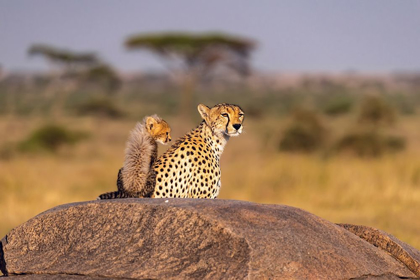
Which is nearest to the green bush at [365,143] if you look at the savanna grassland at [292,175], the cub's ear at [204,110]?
the savanna grassland at [292,175]

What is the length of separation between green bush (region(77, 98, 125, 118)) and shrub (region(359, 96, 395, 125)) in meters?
18.7

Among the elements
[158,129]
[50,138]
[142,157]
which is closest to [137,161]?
[142,157]

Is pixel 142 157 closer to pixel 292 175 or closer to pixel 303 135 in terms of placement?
pixel 292 175

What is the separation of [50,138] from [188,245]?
24510mm

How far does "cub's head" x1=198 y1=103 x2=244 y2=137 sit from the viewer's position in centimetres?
581

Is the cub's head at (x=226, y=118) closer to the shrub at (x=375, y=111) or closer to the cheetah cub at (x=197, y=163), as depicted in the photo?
the cheetah cub at (x=197, y=163)

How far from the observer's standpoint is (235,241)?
4656mm

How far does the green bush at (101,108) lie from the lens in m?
46.9

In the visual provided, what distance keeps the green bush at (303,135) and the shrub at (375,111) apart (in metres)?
3.14

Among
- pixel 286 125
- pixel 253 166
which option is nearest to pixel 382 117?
pixel 286 125

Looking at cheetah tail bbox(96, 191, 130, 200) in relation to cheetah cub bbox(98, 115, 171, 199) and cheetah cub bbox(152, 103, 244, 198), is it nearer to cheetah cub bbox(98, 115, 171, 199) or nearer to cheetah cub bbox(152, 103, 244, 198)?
cheetah cub bbox(98, 115, 171, 199)

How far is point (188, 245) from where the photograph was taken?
15.6 feet

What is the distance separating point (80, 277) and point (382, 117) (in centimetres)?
2852

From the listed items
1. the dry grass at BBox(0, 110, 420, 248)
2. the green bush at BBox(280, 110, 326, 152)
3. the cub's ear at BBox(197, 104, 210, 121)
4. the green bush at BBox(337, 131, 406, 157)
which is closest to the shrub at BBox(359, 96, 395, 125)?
the green bush at BBox(280, 110, 326, 152)
